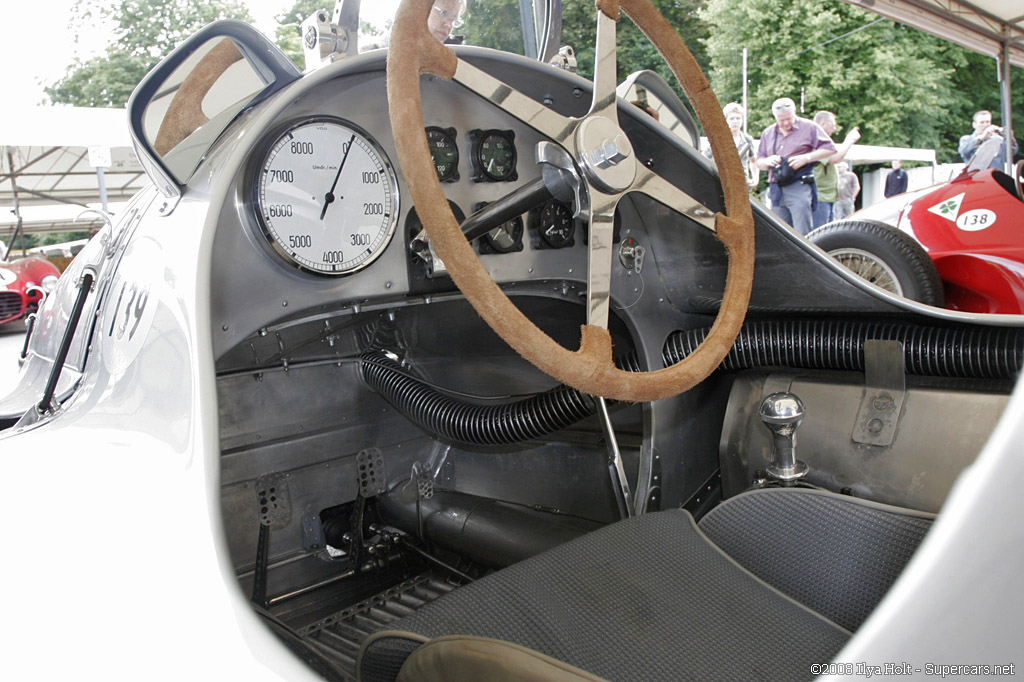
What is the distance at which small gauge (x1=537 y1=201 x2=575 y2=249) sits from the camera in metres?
1.73

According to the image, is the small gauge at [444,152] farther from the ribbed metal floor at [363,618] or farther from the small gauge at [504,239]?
the ribbed metal floor at [363,618]

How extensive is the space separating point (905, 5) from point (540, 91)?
7.71m

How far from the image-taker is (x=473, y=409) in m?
2.07

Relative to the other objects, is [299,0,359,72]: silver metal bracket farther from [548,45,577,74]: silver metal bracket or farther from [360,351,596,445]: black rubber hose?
[360,351,596,445]: black rubber hose

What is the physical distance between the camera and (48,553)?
0.93 m

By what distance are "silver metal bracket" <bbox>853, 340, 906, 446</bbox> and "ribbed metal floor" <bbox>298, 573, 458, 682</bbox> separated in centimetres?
104

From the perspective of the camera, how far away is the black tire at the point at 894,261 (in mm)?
3178

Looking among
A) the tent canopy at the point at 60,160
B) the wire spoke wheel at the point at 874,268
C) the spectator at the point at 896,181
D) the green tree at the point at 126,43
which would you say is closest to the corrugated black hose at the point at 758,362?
the wire spoke wheel at the point at 874,268

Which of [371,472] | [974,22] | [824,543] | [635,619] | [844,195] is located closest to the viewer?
[635,619]

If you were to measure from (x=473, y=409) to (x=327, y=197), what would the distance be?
2.64 ft

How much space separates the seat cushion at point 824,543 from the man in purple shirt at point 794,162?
5.00m

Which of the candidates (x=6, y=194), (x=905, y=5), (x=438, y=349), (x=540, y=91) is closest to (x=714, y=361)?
(x=540, y=91)

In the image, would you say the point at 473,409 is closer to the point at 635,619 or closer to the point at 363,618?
the point at 363,618

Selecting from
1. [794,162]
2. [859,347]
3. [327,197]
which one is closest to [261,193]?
[327,197]
